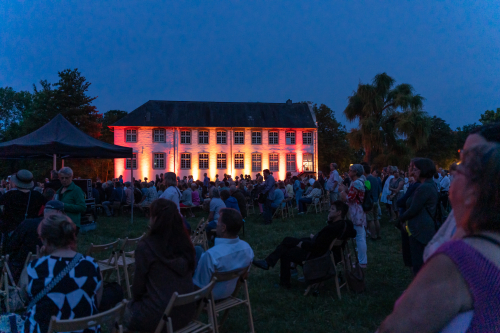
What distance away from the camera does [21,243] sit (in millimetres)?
4582

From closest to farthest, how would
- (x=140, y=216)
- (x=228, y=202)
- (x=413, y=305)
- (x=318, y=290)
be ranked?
(x=413, y=305)
(x=318, y=290)
(x=228, y=202)
(x=140, y=216)

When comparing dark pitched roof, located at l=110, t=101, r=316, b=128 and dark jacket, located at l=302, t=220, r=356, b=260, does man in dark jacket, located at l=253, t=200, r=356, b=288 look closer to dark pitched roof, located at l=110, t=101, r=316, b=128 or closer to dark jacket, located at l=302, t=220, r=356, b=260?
dark jacket, located at l=302, t=220, r=356, b=260

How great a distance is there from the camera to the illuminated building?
1398 inches

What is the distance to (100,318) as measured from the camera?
7.75 ft

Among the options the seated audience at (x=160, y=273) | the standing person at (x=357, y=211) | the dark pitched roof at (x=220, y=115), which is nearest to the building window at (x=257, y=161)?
the dark pitched roof at (x=220, y=115)

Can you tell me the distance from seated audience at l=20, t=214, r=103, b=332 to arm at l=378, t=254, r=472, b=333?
2365 millimetres

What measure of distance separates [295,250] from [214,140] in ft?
105

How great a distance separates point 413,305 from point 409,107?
28.4 m

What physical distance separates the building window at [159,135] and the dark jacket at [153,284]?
34040 mm

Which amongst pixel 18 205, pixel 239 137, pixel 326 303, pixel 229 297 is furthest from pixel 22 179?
pixel 239 137

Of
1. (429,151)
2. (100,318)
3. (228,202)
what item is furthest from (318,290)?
(429,151)

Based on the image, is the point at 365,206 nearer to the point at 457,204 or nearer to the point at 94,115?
the point at 457,204

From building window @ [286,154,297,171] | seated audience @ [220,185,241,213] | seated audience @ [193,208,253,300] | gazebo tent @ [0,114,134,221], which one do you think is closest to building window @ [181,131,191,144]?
building window @ [286,154,297,171]

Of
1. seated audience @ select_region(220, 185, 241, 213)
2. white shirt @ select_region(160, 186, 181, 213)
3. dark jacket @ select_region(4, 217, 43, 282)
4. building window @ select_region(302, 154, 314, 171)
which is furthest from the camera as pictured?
building window @ select_region(302, 154, 314, 171)
